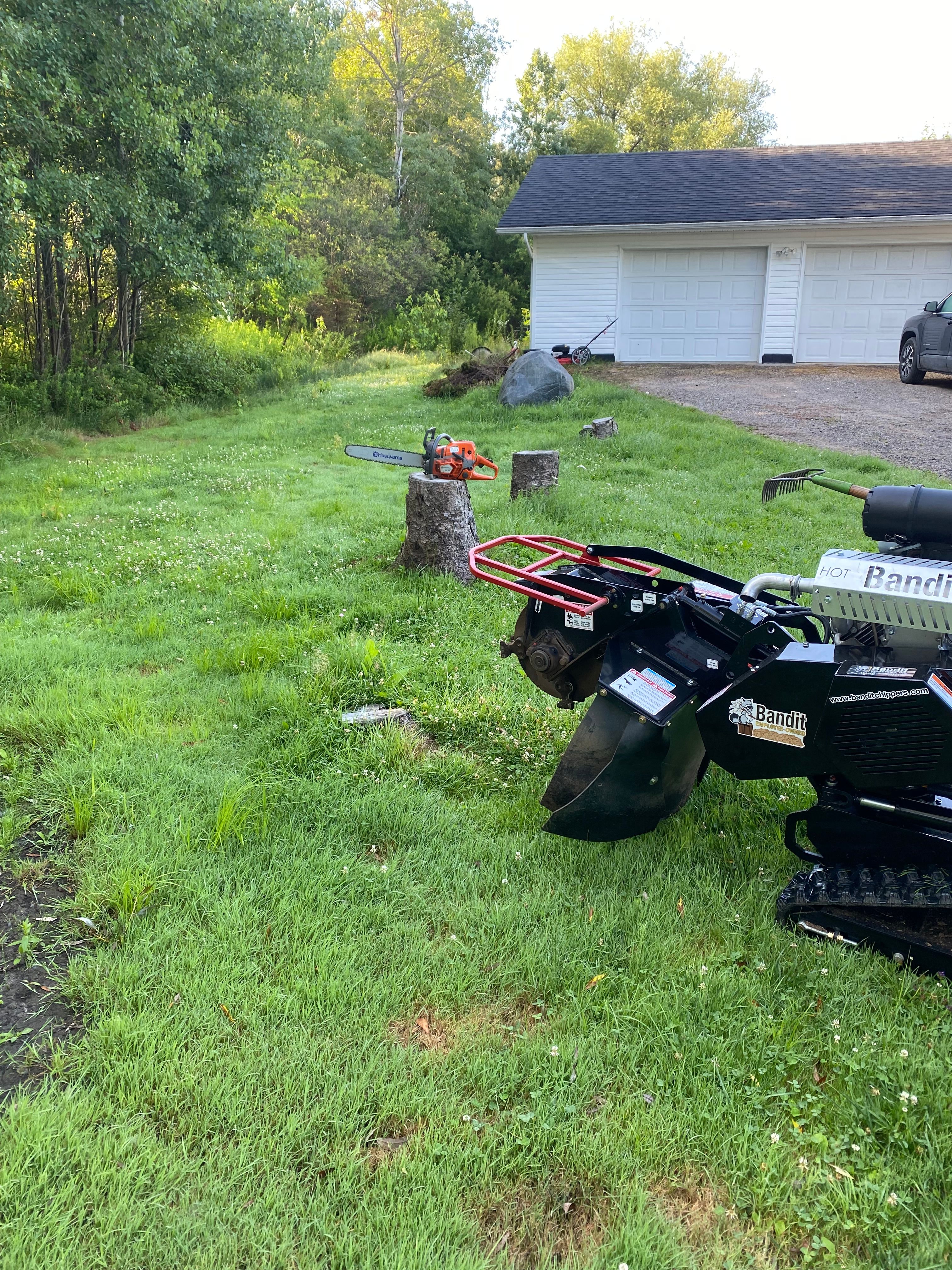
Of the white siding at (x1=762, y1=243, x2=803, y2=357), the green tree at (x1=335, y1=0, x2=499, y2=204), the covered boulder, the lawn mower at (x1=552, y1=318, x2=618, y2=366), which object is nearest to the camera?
the covered boulder

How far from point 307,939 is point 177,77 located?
13.2 meters

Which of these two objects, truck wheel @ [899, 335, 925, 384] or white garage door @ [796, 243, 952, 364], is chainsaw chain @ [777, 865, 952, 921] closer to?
truck wheel @ [899, 335, 925, 384]

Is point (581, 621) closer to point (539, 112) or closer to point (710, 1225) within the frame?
A: point (710, 1225)

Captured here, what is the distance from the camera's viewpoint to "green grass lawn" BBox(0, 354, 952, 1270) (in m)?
1.79

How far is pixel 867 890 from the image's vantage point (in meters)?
2.42

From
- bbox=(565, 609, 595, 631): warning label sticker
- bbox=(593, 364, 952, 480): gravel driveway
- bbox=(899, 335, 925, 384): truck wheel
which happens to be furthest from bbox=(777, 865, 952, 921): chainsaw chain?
bbox=(899, 335, 925, 384): truck wheel

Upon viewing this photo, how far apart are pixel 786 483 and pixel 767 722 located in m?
0.91

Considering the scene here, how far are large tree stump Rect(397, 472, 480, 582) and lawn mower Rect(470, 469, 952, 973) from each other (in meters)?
2.68

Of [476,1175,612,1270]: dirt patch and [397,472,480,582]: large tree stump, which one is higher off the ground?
[397,472,480,582]: large tree stump

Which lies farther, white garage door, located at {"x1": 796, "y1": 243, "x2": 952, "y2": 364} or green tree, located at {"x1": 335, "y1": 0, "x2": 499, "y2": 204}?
green tree, located at {"x1": 335, "y1": 0, "x2": 499, "y2": 204}

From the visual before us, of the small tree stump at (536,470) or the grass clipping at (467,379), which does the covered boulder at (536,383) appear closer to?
the grass clipping at (467,379)

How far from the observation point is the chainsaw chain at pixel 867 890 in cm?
232

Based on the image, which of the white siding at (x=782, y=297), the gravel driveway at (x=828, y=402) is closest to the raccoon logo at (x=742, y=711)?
the gravel driveway at (x=828, y=402)

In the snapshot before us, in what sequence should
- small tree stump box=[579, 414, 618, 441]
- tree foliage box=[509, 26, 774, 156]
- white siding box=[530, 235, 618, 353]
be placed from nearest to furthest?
1. small tree stump box=[579, 414, 618, 441]
2. white siding box=[530, 235, 618, 353]
3. tree foliage box=[509, 26, 774, 156]
